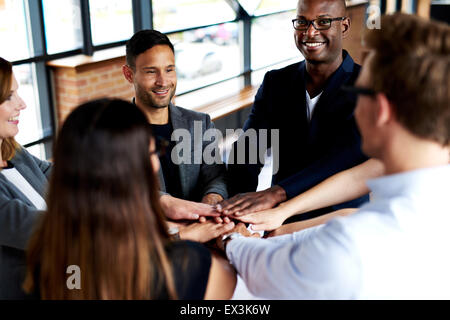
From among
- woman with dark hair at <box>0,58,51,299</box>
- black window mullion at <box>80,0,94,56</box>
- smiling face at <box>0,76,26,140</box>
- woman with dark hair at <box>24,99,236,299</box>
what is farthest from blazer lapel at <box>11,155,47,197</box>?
black window mullion at <box>80,0,94,56</box>

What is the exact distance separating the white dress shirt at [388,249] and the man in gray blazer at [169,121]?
3.09 feet

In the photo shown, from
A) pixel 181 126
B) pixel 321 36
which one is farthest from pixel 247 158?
pixel 321 36

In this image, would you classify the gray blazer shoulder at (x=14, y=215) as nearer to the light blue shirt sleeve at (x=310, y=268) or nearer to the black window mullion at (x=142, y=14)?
the light blue shirt sleeve at (x=310, y=268)

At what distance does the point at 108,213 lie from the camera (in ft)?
2.88

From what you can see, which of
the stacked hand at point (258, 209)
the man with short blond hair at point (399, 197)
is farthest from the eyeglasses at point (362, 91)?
the stacked hand at point (258, 209)

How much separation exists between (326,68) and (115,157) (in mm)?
1266

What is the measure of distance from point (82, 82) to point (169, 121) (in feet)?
7.23

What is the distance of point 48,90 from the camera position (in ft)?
13.0

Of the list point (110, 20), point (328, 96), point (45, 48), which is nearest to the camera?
point (328, 96)

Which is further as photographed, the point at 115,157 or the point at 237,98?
the point at 237,98

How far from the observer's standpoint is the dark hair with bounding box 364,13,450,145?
0.84 m

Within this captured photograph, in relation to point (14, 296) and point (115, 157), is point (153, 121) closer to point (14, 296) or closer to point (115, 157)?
point (14, 296)

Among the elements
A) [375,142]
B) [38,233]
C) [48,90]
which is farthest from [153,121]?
[48,90]

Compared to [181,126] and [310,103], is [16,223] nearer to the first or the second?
[181,126]
